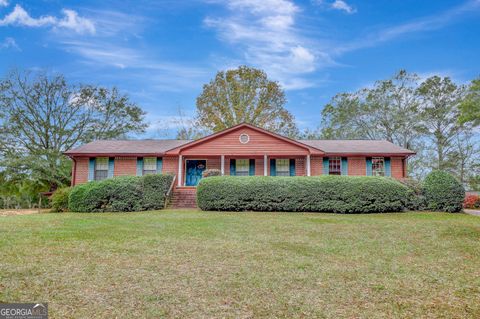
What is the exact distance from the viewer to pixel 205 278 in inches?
173

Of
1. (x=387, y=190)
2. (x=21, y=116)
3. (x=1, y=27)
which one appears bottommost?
(x=387, y=190)

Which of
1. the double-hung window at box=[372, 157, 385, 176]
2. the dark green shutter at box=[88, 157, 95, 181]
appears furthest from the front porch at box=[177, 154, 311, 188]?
the dark green shutter at box=[88, 157, 95, 181]

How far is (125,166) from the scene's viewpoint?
63.2 ft

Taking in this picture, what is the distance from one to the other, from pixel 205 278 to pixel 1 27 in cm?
1622

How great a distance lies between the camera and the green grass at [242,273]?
3.42 metres

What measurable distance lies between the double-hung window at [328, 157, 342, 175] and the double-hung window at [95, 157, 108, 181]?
13.6 meters

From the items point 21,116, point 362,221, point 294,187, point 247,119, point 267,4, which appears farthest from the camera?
point 247,119

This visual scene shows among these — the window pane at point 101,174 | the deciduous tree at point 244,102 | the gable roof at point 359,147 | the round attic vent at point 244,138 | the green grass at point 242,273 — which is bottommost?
the green grass at point 242,273

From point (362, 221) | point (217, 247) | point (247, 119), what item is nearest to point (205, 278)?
point (217, 247)

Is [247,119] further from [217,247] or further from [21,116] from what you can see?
[217,247]

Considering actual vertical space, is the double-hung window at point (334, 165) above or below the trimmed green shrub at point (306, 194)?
above

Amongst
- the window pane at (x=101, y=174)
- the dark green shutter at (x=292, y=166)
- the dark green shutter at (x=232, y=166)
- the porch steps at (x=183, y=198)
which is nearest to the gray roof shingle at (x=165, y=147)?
the window pane at (x=101, y=174)

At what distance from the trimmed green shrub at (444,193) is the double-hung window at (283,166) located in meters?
7.53

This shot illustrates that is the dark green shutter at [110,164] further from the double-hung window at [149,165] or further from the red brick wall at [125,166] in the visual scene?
the double-hung window at [149,165]
